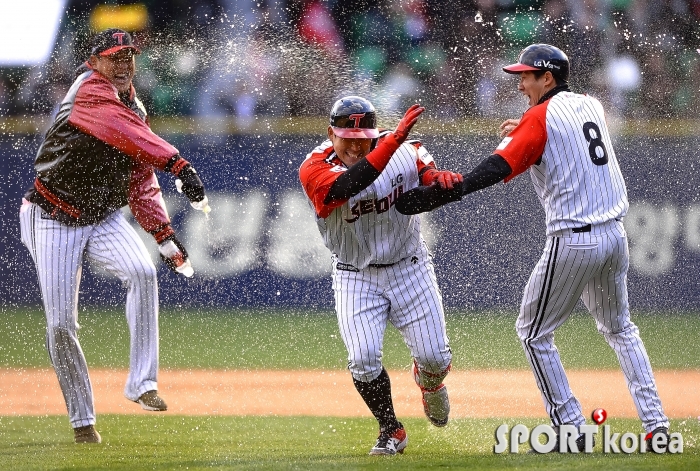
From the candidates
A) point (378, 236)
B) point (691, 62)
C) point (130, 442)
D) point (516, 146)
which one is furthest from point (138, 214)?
point (691, 62)

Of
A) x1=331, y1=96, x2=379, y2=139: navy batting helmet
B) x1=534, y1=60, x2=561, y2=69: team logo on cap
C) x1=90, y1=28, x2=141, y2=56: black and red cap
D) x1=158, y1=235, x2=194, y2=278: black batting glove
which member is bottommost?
x1=158, y1=235, x2=194, y2=278: black batting glove

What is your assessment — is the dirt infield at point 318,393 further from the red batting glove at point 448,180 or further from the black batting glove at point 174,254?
the red batting glove at point 448,180

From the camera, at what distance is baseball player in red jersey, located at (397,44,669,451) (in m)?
4.71

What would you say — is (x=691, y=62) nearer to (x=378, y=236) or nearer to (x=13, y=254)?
(x=378, y=236)

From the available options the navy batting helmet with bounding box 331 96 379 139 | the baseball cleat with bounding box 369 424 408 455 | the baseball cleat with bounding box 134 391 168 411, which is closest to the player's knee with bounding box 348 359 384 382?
the baseball cleat with bounding box 369 424 408 455

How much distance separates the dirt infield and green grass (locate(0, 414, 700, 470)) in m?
0.38

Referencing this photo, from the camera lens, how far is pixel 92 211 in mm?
5684

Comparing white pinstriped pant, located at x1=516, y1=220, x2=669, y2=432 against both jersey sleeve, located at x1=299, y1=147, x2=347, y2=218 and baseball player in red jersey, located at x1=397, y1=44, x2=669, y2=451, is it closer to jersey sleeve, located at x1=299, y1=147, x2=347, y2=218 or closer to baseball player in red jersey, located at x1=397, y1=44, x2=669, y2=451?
baseball player in red jersey, located at x1=397, y1=44, x2=669, y2=451

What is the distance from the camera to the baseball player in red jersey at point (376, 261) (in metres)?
4.92

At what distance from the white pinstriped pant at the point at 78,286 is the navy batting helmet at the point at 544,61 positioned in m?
2.27

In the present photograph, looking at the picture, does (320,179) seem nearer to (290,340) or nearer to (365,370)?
(365,370)

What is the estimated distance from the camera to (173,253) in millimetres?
6070

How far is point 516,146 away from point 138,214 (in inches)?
94.3
